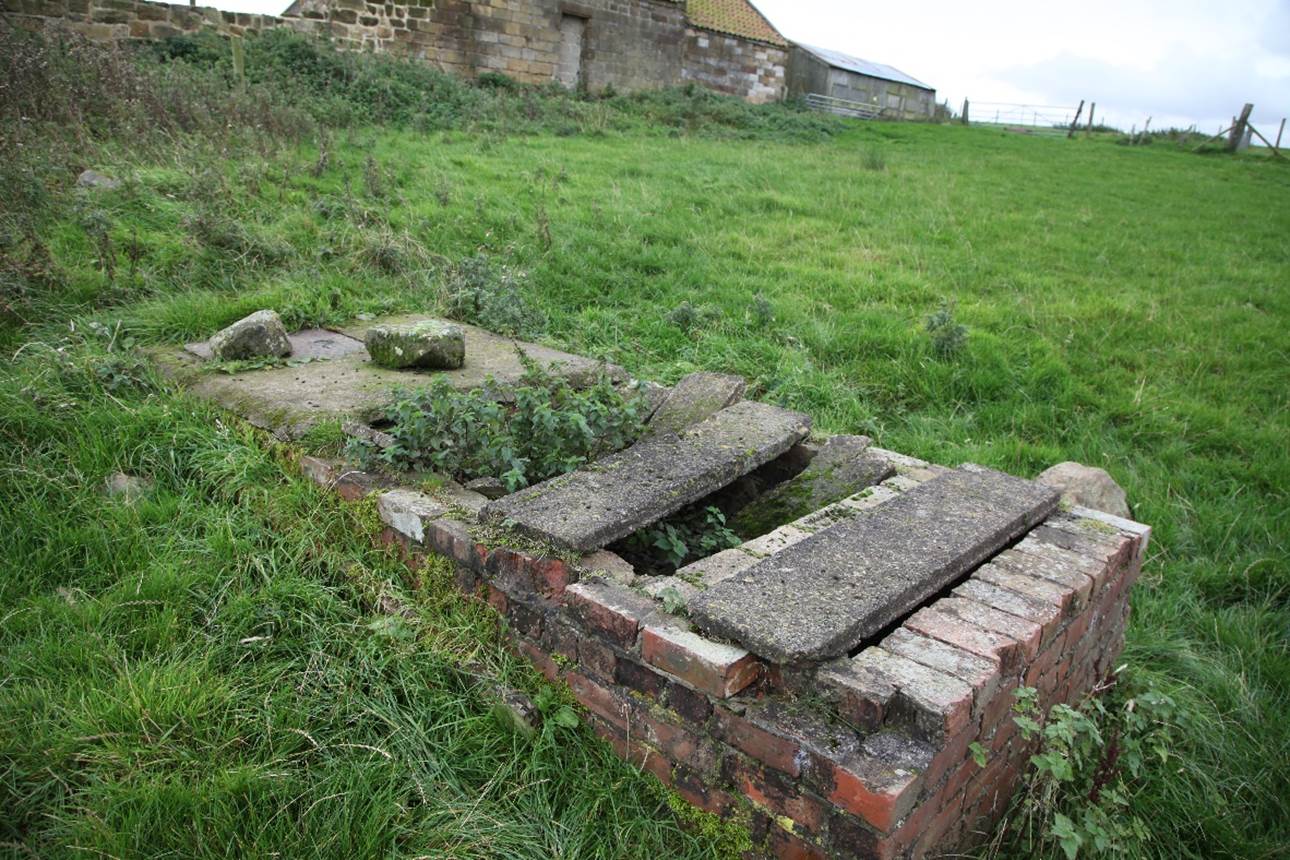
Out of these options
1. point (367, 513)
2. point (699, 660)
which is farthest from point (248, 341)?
point (699, 660)

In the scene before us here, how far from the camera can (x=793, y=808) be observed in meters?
1.95

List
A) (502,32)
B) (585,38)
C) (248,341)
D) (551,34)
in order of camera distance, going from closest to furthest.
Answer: (248,341) < (502,32) < (551,34) < (585,38)

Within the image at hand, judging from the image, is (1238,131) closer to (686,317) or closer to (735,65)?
(735,65)

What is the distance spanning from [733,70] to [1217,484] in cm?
2055

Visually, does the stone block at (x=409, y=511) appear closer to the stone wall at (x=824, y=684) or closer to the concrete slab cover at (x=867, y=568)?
the stone wall at (x=824, y=684)

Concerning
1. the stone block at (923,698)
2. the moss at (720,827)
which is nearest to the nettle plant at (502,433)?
the moss at (720,827)

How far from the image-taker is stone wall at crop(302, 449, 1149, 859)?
6.23 feet

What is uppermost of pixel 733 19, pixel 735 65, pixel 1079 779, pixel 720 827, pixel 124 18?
pixel 733 19

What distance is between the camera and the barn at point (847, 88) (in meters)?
25.3

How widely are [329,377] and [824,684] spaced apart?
2946 mm

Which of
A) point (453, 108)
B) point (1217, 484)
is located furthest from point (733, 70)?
point (1217, 484)

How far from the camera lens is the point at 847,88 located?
88.6ft

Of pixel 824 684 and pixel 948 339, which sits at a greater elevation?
pixel 948 339

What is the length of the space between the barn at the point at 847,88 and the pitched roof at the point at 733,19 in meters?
1.32
